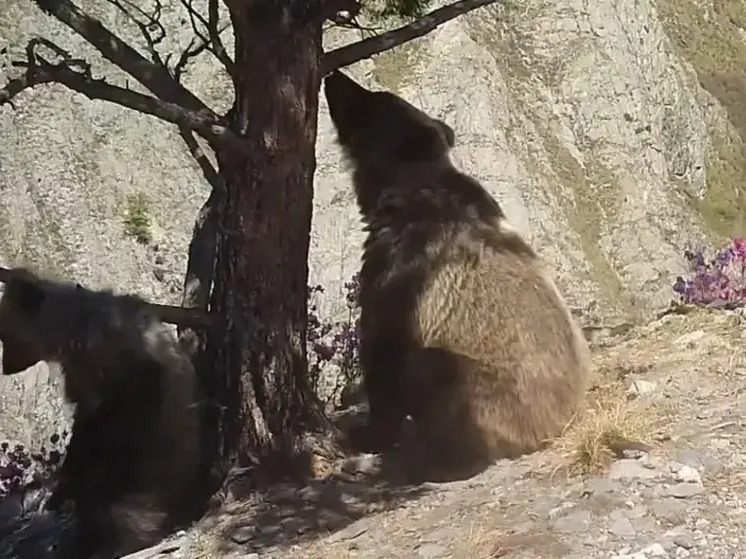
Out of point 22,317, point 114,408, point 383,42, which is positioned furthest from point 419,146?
point 22,317

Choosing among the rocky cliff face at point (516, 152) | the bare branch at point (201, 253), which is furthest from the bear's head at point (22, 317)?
the rocky cliff face at point (516, 152)

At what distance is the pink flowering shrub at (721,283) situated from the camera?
6984 mm

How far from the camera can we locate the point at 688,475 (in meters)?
3.87

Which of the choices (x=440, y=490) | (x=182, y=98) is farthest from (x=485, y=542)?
(x=182, y=98)

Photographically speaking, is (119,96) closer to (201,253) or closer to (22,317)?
(201,253)

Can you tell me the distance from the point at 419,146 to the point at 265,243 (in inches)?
58.4

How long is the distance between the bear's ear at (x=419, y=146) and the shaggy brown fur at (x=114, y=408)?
154cm

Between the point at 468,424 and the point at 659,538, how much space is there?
5.22 ft

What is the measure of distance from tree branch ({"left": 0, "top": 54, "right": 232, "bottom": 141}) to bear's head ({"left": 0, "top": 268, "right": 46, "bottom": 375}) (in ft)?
5.09

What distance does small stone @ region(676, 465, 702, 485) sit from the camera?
3.85 metres

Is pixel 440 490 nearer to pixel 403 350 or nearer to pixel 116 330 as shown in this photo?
pixel 403 350

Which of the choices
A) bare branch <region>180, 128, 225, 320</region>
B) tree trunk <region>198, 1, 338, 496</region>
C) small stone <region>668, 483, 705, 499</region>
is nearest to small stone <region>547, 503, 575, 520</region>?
small stone <region>668, 483, 705, 499</region>

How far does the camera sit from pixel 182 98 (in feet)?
16.2

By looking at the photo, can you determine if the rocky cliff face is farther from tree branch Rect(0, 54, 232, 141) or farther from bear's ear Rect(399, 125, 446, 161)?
tree branch Rect(0, 54, 232, 141)
